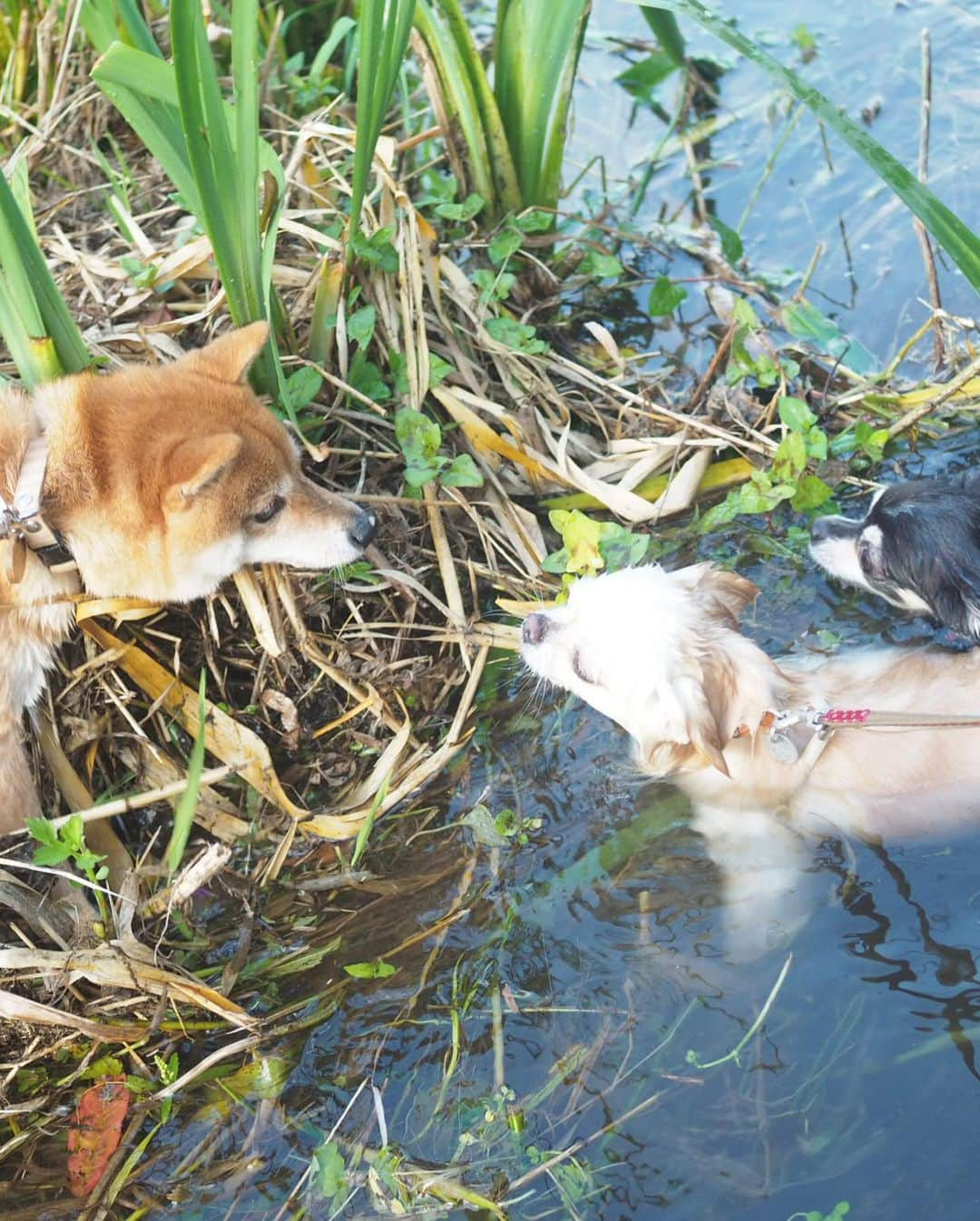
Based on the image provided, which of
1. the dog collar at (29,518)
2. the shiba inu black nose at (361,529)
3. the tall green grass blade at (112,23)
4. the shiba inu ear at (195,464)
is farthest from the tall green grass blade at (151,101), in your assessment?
the shiba inu black nose at (361,529)

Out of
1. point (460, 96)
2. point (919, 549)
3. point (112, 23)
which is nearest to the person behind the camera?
point (919, 549)

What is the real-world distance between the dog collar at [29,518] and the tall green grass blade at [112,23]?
5.07ft

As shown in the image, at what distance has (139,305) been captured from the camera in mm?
4387

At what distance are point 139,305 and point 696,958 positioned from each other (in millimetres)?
3055

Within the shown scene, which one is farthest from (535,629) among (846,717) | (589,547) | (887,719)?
(887,719)

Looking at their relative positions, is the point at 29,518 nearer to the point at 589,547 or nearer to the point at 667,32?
the point at 589,547

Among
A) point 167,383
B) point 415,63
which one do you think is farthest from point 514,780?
point 415,63

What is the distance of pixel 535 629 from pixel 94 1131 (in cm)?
194

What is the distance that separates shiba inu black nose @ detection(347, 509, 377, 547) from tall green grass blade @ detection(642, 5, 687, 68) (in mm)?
2984

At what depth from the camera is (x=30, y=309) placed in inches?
138

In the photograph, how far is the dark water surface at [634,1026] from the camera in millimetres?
2912

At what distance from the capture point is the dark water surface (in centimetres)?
291

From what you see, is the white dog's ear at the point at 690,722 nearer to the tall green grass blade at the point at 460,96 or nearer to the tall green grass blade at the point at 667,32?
the tall green grass blade at the point at 460,96

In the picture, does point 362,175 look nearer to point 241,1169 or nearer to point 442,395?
point 442,395
